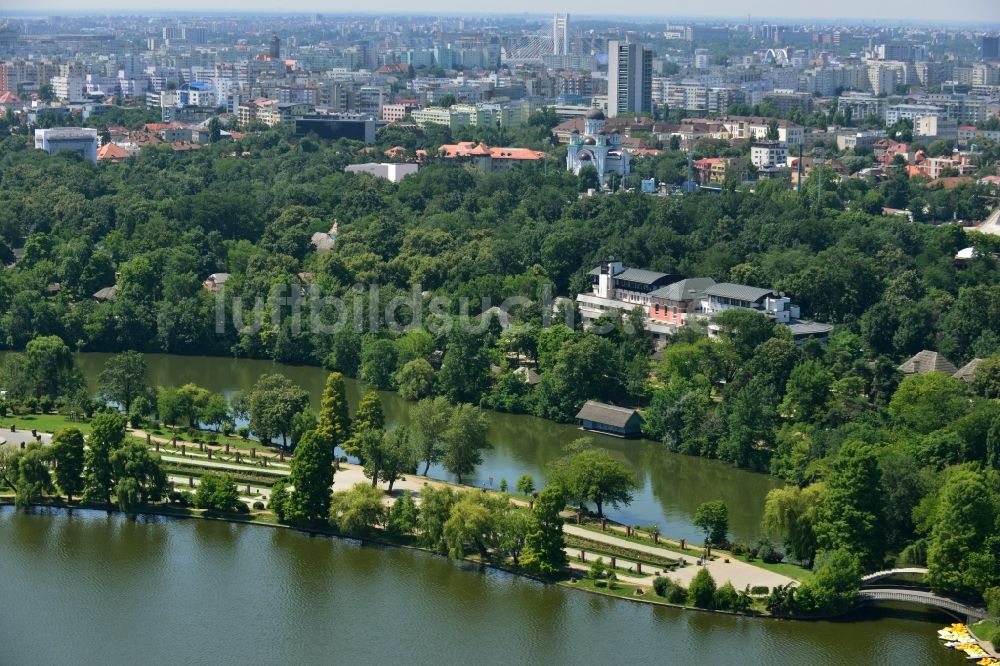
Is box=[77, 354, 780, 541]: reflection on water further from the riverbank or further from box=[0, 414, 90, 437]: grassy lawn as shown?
box=[0, 414, 90, 437]: grassy lawn

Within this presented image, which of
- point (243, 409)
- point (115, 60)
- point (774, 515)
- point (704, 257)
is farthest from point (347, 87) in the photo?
point (774, 515)

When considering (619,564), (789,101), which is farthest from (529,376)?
(789,101)

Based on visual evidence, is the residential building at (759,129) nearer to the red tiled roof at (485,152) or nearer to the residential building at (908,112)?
the residential building at (908,112)

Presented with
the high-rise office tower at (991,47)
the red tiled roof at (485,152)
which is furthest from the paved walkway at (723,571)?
the high-rise office tower at (991,47)

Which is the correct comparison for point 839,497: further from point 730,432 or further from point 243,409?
point 243,409

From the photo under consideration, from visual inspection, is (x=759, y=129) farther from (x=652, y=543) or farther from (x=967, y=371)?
(x=652, y=543)

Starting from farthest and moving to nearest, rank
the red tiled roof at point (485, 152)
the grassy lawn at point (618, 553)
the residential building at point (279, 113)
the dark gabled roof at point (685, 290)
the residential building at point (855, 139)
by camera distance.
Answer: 1. the residential building at point (279, 113)
2. the residential building at point (855, 139)
3. the red tiled roof at point (485, 152)
4. the dark gabled roof at point (685, 290)
5. the grassy lawn at point (618, 553)

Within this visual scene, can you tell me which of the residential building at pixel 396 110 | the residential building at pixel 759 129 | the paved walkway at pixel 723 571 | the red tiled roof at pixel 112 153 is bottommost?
the residential building at pixel 396 110
